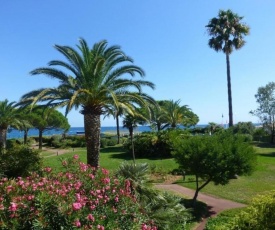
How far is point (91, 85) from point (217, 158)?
7933 mm

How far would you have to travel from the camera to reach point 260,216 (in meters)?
8.41

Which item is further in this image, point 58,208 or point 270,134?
point 270,134

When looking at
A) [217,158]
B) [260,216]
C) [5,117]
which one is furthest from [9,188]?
[5,117]

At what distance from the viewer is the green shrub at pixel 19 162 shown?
15.8 metres

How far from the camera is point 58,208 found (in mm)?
6738

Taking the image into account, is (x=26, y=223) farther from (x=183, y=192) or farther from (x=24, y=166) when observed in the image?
(x=183, y=192)

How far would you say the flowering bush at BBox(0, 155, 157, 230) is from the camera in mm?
6684

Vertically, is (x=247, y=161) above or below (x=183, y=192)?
above

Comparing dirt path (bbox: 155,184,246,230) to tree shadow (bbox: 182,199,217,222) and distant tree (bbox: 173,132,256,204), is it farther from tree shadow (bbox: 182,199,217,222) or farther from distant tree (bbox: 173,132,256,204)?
distant tree (bbox: 173,132,256,204)

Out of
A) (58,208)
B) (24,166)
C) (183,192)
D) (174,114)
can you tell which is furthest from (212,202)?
(174,114)

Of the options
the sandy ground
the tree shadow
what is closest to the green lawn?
the sandy ground

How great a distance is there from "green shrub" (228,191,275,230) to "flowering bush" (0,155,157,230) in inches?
101

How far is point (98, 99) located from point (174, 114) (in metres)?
35.7

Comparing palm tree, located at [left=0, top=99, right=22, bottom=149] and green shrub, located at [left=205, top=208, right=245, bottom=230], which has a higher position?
palm tree, located at [left=0, top=99, right=22, bottom=149]
